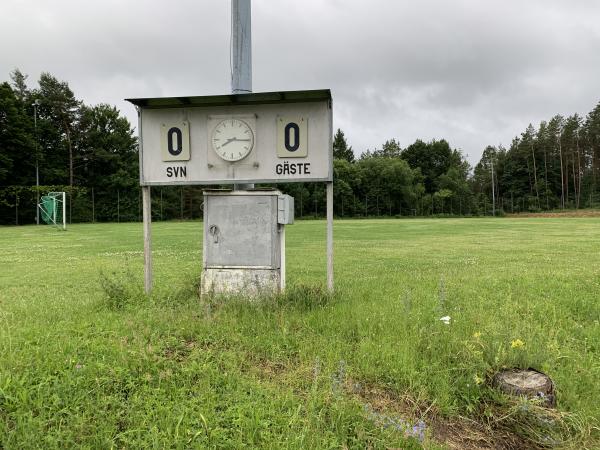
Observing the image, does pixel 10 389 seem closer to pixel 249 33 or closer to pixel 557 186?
pixel 249 33

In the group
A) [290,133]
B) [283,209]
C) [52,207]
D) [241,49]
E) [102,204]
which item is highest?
[241,49]

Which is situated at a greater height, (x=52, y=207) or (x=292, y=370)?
(x=52, y=207)

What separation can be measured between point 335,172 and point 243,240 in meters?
64.1

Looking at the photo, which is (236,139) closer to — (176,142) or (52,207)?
(176,142)

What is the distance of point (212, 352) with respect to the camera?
369cm

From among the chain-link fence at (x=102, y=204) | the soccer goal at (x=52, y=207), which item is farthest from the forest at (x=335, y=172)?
the soccer goal at (x=52, y=207)

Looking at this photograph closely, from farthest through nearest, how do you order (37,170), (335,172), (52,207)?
1. (335,172)
2. (37,170)
3. (52,207)

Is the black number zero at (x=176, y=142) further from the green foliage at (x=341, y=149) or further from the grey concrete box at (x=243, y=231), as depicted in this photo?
the green foliage at (x=341, y=149)

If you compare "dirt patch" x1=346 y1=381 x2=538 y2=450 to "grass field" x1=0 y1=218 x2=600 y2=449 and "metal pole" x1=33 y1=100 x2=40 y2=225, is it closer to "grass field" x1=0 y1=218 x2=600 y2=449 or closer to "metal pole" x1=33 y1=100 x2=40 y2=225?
"grass field" x1=0 y1=218 x2=600 y2=449

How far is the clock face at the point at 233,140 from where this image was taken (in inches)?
223

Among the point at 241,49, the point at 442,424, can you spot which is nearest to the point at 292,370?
the point at 442,424

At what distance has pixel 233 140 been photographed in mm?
5684

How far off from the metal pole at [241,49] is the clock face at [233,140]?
0.46 meters

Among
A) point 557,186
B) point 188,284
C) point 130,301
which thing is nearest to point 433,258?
point 188,284
